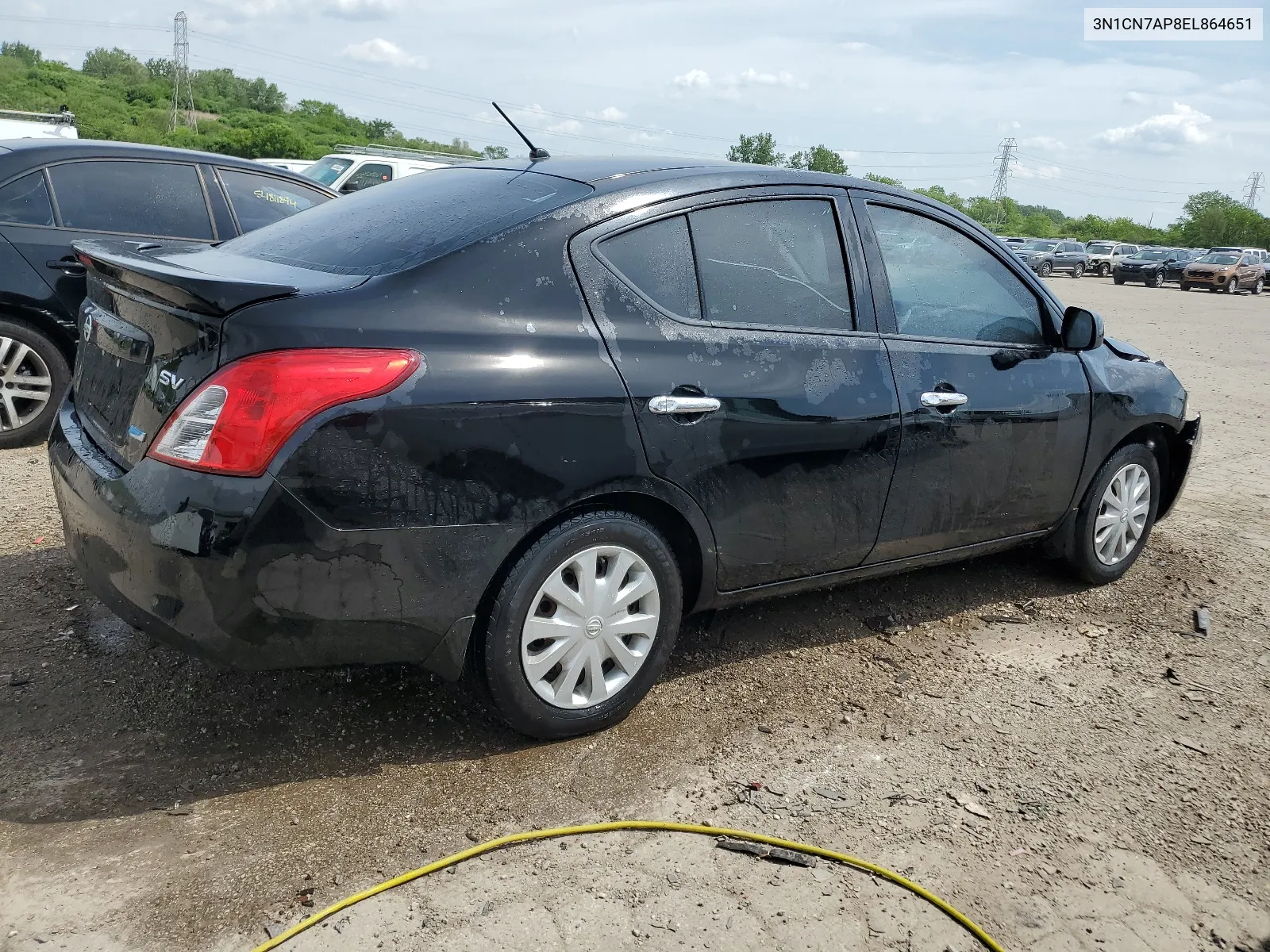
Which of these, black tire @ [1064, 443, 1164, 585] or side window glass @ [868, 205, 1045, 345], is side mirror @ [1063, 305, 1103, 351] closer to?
side window glass @ [868, 205, 1045, 345]

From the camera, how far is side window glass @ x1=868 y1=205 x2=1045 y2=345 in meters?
3.82

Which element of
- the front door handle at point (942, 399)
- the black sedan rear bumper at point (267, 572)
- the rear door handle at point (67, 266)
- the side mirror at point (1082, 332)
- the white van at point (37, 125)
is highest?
the white van at point (37, 125)

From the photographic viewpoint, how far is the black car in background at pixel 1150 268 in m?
41.6

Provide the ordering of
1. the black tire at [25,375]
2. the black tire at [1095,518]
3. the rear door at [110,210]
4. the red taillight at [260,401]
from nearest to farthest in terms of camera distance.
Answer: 1. the red taillight at [260,401]
2. the black tire at [1095,518]
3. the black tire at [25,375]
4. the rear door at [110,210]

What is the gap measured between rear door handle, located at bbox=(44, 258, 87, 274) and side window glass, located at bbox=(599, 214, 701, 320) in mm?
4010

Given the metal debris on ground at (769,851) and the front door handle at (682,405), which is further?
the front door handle at (682,405)

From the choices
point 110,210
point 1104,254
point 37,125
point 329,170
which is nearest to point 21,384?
point 110,210

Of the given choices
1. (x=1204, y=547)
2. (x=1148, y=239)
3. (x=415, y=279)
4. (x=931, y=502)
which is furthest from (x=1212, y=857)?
(x=1148, y=239)

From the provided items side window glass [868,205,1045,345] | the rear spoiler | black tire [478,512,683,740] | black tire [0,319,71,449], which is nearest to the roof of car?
black tire [0,319,71,449]

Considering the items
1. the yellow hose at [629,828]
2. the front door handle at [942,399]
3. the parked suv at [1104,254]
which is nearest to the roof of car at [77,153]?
the front door handle at [942,399]

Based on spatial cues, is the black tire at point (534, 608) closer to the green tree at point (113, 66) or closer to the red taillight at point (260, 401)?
the red taillight at point (260, 401)

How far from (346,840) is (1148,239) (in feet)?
362

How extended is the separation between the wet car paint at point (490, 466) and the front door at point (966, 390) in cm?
5

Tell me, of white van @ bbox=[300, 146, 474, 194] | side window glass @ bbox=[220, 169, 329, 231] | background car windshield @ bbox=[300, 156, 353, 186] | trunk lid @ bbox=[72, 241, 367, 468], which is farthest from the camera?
background car windshield @ bbox=[300, 156, 353, 186]
